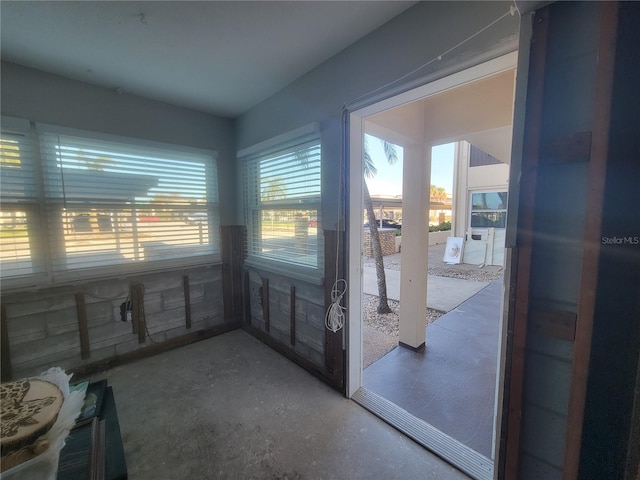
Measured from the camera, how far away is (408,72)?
4.84 feet

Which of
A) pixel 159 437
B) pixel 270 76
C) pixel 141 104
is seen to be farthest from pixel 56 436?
pixel 141 104

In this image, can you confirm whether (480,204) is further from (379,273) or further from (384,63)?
(384,63)

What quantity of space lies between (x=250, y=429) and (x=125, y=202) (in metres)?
2.24

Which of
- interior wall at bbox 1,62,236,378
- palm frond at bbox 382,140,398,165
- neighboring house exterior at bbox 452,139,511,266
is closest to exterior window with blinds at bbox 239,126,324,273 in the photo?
interior wall at bbox 1,62,236,378

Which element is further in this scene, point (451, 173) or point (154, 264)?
point (451, 173)

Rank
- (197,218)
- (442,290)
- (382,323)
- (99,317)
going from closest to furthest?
1. (99,317)
2. (197,218)
3. (382,323)
4. (442,290)

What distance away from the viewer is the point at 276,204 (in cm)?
259

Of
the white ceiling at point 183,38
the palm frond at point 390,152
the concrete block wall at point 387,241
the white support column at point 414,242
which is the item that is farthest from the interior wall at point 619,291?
the concrete block wall at point 387,241

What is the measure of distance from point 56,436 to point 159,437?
0.88m

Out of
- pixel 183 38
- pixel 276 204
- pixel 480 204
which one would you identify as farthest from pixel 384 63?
pixel 480 204

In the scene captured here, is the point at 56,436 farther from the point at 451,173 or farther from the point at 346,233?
the point at 451,173

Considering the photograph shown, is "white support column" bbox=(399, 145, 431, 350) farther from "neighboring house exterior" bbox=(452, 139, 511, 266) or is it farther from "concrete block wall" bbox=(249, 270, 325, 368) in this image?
"neighboring house exterior" bbox=(452, 139, 511, 266)

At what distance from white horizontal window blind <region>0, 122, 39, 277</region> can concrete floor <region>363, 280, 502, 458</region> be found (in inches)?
117

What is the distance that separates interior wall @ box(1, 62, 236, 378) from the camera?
1993mm
